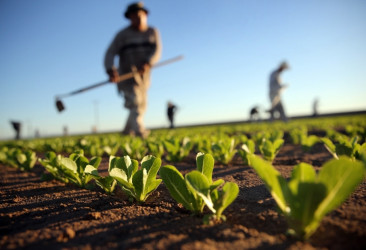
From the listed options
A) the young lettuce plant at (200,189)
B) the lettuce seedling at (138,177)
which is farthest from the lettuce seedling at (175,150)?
the young lettuce plant at (200,189)

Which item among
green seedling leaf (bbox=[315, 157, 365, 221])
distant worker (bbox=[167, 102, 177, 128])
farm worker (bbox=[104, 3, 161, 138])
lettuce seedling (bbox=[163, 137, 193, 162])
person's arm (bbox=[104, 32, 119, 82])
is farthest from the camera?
distant worker (bbox=[167, 102, 177, 128])

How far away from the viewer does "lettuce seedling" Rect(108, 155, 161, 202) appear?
1110 millimetres

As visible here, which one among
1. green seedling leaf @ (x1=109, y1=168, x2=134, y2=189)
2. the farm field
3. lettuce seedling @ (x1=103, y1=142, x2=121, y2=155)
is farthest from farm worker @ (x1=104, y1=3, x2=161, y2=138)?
green seedling leaf @ (x1=109, y1=168, x2=134, y2=189)

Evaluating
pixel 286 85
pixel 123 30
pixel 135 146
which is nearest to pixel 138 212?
pixel 135 146

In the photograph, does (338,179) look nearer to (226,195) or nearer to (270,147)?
(226,195)

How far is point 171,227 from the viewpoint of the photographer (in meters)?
0.92

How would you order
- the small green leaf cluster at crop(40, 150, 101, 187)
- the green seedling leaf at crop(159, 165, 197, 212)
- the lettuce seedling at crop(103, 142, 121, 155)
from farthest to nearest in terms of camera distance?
the lettuce seedling at crop(103, 142, 121, 155) < the small green leaf cluster at crop(40, 150, 101, 187) < the green seedling leaf at crop(159, 165, 197, 212)

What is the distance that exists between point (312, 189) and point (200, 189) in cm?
42

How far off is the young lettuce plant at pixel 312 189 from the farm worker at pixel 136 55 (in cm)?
562

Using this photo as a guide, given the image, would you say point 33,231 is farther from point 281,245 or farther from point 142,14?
point 142,14

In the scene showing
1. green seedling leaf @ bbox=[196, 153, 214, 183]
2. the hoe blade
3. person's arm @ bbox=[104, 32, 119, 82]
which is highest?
person's arm @ bbox=[104, 32, 119, 82]

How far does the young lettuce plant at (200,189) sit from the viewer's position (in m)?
0.90

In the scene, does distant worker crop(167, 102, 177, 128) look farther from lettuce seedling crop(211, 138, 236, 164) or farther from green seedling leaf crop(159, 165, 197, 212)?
green seedling leaf crop(159, 165, 197, 212)

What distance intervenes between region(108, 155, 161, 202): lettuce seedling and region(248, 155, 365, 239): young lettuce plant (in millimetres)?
591
